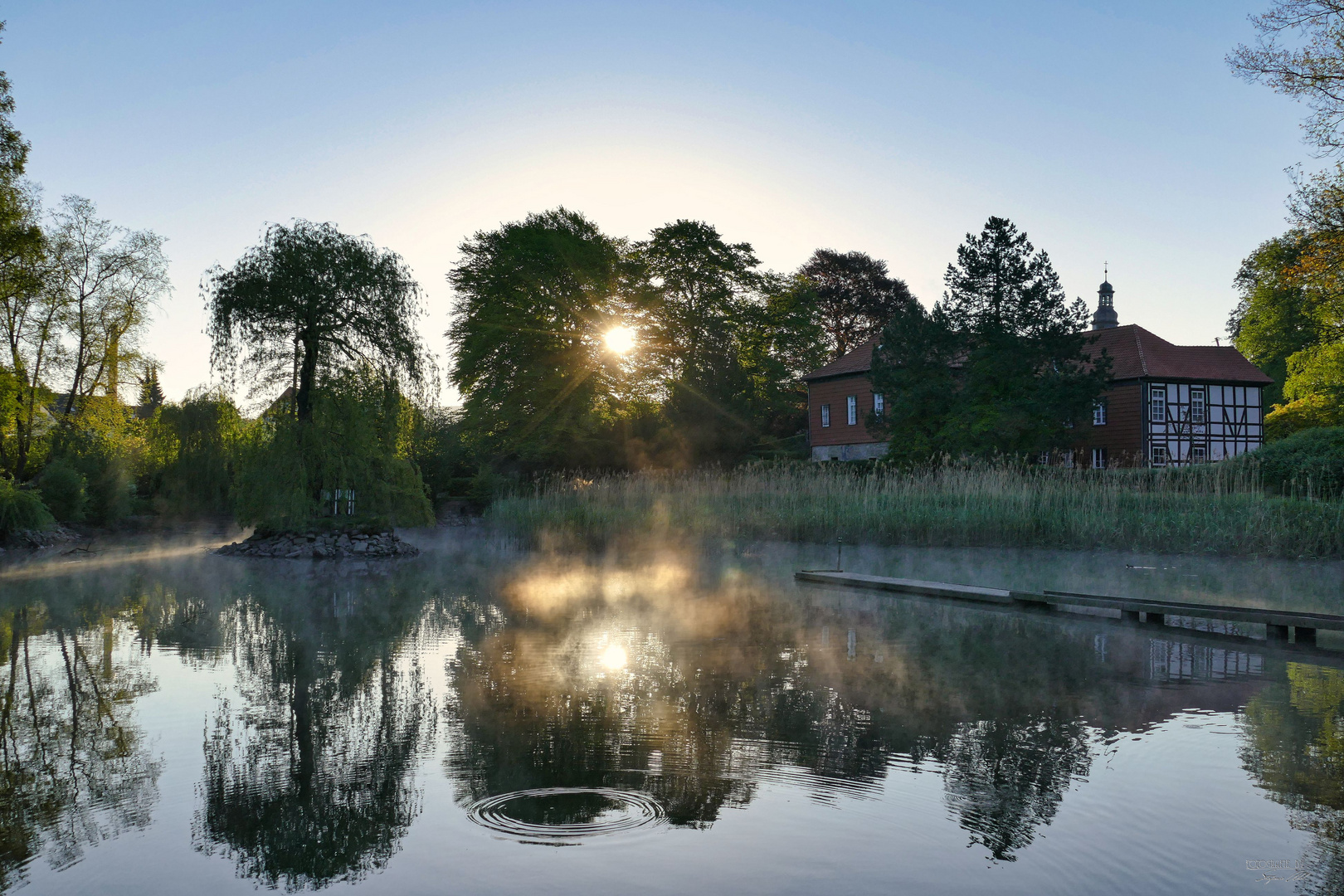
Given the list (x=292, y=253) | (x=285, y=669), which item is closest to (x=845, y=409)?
(x=292, y=253)

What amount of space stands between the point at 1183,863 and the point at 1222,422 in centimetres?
4112

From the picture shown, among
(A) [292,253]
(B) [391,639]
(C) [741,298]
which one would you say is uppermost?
(C) [741,298]

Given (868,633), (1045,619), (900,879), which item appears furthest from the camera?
(1045,619)

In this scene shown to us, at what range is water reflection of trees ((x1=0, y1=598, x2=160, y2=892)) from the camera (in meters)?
4.07

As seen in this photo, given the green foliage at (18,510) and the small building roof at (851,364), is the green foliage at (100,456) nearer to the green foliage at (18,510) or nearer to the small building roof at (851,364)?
the green foliage at (18,510)

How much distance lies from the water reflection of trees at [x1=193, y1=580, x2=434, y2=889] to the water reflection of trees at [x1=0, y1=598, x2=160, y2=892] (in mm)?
373

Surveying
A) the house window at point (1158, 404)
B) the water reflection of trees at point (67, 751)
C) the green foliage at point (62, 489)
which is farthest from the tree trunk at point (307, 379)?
the house window at point (1158, 404)

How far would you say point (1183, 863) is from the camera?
3707mm

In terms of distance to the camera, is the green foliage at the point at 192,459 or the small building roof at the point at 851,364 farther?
Result: the small building roof at the point at 851,364

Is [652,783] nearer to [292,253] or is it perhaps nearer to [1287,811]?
[1287,811]

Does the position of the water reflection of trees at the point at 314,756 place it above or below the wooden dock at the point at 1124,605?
below

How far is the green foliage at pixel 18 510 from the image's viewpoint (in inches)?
859

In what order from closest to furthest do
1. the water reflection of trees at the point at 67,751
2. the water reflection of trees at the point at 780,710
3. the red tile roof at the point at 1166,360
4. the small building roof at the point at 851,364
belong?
1. the water reflection of trees at the point at 67,751
2. the water reflection of trees at the point at 780,710
3. the red tile roof at the point at 1166,360
4. the small building roof at the point at 851,364

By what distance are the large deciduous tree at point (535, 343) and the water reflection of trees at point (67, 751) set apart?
2765 centimetres
